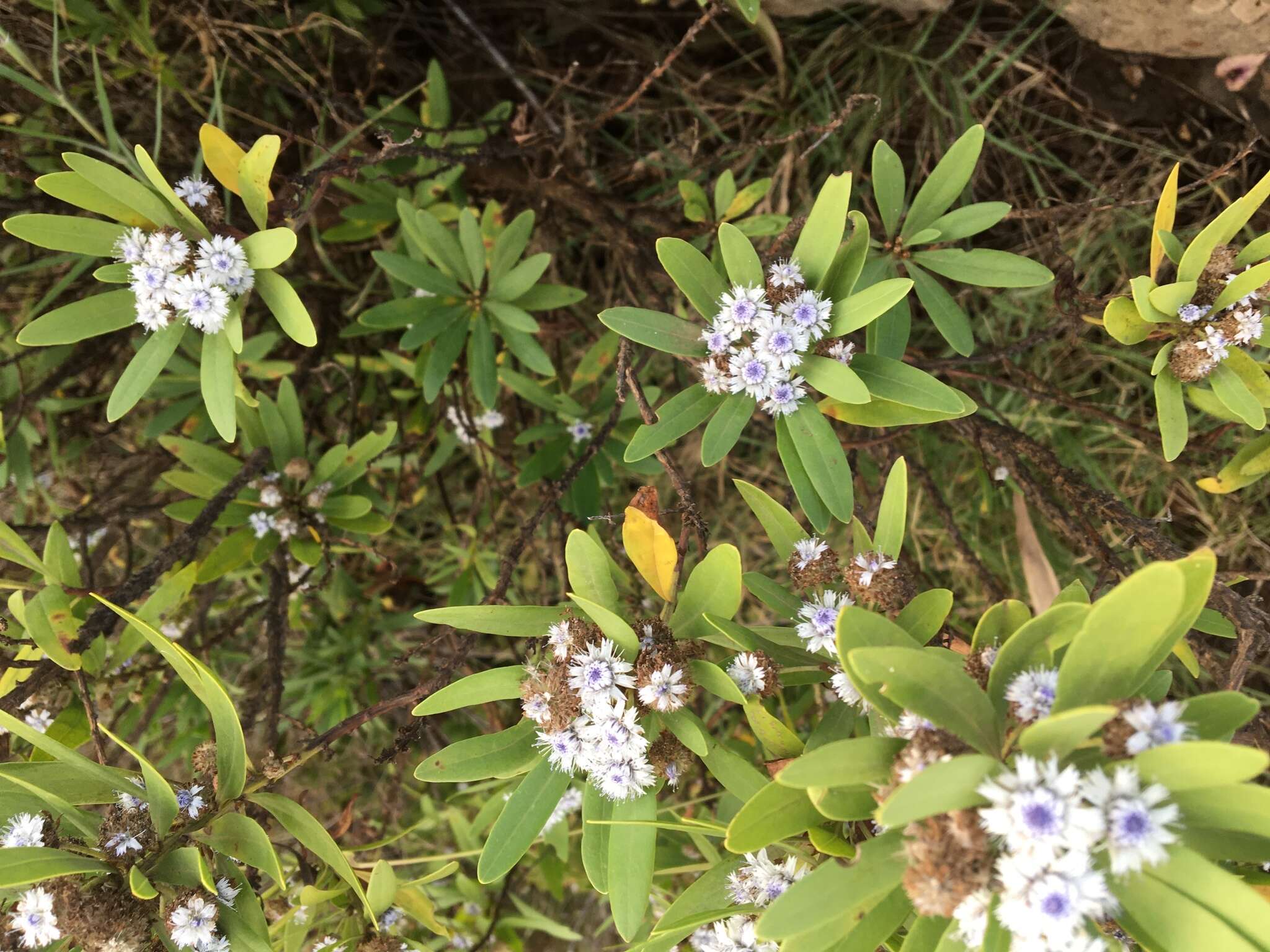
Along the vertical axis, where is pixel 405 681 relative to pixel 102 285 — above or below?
below

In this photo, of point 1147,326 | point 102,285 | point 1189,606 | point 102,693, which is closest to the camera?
point 1189,606

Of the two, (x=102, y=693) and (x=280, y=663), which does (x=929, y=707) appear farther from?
(x=102, y=693)

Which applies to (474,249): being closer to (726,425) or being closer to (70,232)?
(70,232)

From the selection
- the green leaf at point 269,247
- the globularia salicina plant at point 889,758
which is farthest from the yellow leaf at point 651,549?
the green leaf at point 269,247

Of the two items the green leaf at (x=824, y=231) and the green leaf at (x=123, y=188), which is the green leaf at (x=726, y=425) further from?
the green leaf at (x=123, y=188)

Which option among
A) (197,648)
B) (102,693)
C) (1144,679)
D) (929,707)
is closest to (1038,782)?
(929,707)
